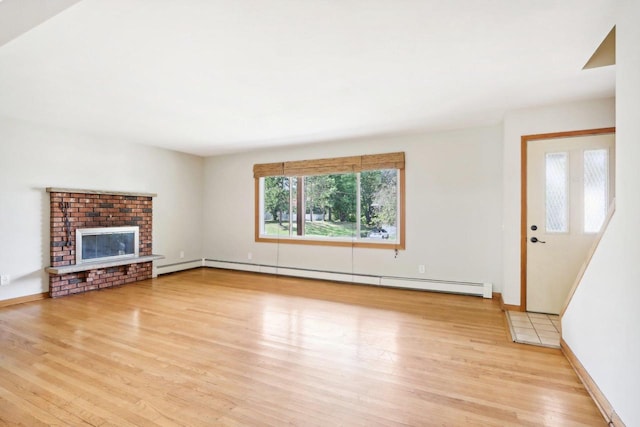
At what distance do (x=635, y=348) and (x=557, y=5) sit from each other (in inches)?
→ 76.7

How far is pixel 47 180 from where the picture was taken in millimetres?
4477

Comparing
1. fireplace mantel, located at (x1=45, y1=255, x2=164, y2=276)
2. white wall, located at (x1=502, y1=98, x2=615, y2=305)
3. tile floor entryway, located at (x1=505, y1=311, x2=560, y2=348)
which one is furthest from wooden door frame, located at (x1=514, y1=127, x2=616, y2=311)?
fireplace mantel, located at (x1=45, y1=255, x2=164, y2=276)

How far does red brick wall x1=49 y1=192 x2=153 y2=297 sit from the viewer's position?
4.50 meters

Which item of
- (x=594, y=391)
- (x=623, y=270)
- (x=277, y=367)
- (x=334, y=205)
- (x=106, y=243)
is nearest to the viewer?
(x=623, y=270)

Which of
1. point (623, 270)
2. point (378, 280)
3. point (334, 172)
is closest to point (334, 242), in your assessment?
point (378, 280)

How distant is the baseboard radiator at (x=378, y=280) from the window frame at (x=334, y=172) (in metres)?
0.50

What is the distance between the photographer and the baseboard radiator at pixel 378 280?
178 inches

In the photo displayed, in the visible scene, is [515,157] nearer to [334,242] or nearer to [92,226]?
[334,242]

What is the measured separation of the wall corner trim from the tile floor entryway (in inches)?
10.8

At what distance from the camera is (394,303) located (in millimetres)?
4207

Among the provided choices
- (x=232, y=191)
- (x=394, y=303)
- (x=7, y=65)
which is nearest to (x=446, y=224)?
(x=394, y=303)

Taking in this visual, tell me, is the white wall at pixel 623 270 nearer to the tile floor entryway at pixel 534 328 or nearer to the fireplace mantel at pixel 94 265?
the tile floor entryway at pixel 534 328

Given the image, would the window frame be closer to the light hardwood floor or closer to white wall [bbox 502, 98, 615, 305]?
the light hardwood floor

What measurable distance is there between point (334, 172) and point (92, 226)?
13.0 feet
